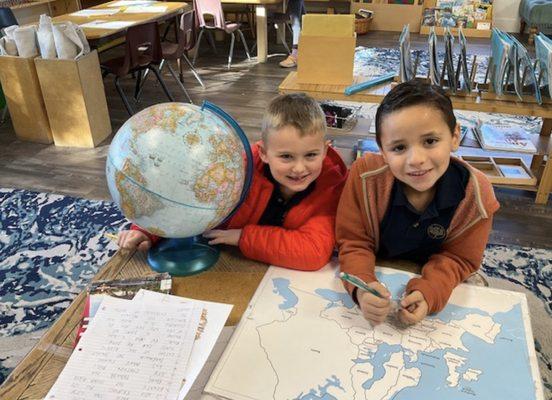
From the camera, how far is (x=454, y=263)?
1056mm

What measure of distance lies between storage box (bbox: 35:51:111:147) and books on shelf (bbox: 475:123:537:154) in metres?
2.59

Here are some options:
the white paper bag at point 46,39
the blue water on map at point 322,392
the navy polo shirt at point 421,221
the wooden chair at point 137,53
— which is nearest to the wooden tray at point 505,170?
the navy polo shirt at point 421,221

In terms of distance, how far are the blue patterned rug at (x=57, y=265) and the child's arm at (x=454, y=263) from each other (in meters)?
0.82

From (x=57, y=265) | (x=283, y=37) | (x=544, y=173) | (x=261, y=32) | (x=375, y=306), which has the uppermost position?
(x=375, y=306)

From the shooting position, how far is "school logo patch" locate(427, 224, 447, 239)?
3.59ft

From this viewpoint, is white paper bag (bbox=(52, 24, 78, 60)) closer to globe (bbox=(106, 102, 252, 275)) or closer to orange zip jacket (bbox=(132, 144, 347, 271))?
orange zip jacket (bbox=(132, 144, 347, 271))

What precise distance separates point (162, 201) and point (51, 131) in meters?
2.98

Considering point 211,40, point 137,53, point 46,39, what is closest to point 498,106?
point 137,53

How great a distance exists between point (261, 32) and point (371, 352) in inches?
192

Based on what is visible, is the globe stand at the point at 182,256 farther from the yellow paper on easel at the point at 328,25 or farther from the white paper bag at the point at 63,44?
the white paper bag at the point at 63,44

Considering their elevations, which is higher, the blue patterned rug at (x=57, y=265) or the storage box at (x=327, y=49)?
the storage box at (x=327, y=49)

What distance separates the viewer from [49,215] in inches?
104

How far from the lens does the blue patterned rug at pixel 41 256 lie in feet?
6.26

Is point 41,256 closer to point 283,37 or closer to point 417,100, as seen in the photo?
point 417,100
